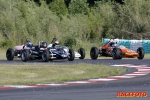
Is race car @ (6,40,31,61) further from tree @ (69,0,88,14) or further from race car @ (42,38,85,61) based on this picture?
tree @ (69,0,88,14)

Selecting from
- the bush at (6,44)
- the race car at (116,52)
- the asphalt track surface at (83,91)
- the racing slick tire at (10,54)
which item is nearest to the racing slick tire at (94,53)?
the race car at (116,52)

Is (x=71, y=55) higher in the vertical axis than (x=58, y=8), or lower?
lower

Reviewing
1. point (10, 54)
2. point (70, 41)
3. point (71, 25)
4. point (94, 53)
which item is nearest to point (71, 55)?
point (94, 53)

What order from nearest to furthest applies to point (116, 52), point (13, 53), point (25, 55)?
point (25, 55)
point (116, 52)
point (13, 53)

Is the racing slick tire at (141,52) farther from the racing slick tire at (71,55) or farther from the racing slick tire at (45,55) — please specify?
the racing slick tire at (45,55)

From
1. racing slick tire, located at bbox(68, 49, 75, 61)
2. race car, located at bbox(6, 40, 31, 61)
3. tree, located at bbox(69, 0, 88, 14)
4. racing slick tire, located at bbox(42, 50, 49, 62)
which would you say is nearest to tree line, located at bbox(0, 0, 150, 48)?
tree, located at bbox(69, 0, 88, 14)

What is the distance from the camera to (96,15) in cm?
7012

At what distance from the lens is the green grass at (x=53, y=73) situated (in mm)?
23422

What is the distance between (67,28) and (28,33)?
169 inches

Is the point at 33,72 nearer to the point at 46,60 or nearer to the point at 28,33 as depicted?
the point at 46,60

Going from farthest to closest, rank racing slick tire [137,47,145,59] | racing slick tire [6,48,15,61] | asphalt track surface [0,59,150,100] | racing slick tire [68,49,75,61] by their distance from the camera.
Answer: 1. racing slick tire [6,48,15,61]
2. racing slick tire [137,47,145,59]
3. racing slick tire [68,49,75,61]
4. asphalt track surface [0,59,150,100]

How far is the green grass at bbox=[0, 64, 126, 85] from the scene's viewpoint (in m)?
23.4

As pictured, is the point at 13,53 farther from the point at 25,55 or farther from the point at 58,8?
the point at 58,8

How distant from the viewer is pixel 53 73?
26141mm
